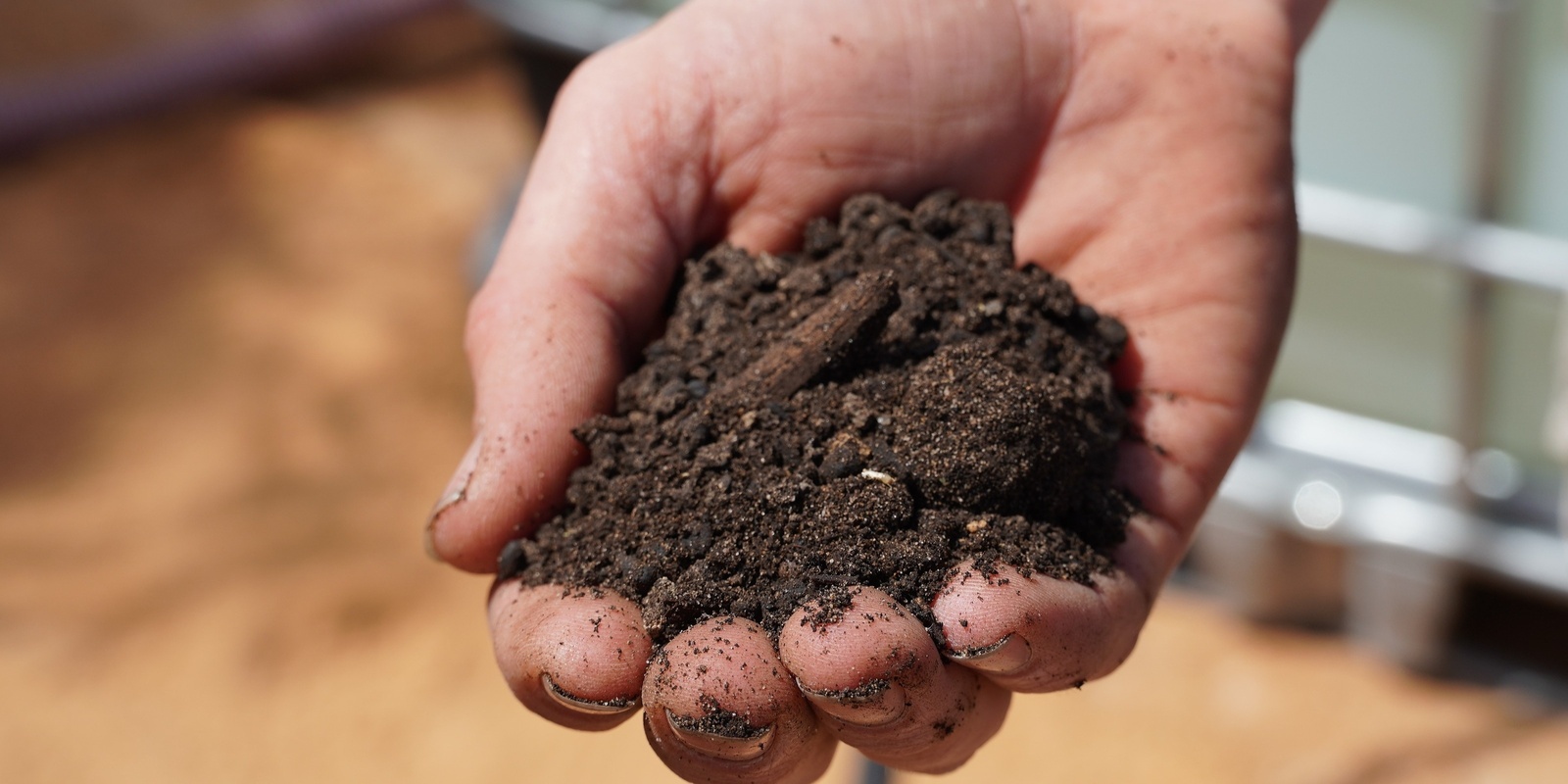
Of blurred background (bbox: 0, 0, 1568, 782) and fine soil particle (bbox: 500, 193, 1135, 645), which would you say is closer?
fine soil particle (bbox: 500, 193, 1135, 645)

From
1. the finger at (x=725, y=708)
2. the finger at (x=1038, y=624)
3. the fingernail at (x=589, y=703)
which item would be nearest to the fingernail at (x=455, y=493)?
the fingernail at (x=589, y=703)

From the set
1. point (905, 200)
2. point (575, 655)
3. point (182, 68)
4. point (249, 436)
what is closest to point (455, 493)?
point (575, 655)

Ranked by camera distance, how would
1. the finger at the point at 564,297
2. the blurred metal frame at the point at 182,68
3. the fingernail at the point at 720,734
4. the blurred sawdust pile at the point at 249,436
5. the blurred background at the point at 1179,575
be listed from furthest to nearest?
the blurred metal frame at the point at 182,68, the blurred sawdust pile at the point at 249,436, the blurred background at the point at 1179,575, the finger at the point at 564,297, the fingernail at the point at 720,734

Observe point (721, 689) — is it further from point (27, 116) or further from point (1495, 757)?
point (27, 116)

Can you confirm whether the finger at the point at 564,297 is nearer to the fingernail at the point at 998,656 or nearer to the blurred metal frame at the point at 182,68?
the fingernail at the point at 998,656

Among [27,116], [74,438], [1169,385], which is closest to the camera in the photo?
[1169,385]

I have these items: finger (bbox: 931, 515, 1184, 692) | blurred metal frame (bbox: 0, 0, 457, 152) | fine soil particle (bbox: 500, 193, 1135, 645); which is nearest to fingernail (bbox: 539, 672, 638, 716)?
fine soil particle (bbox: 500, 193, 1135, 645)

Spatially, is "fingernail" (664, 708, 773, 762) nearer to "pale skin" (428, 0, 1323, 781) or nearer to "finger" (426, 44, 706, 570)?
"pale skin" (428, 0, 1323, 781)

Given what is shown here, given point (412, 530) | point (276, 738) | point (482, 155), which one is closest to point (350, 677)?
point (276, 738)
